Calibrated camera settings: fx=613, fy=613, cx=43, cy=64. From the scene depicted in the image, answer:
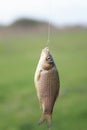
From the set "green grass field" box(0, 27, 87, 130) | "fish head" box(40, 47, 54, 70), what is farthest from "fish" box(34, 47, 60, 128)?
"green grass field" box(0, 27, 87, 130)

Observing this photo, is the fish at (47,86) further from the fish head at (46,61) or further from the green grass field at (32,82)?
the green grass field at (32,82)

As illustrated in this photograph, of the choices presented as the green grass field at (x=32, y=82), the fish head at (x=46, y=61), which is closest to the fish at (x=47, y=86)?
the fish head at (x=46, y=61)

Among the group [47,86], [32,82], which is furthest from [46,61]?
[32,82]

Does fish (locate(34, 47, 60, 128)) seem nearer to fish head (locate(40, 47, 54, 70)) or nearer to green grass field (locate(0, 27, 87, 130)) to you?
fish head (locate(40, 47, 54, 70))

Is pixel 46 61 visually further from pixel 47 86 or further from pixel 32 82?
pixel 32 82

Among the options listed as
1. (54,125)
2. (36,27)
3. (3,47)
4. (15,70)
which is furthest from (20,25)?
(54,125)
